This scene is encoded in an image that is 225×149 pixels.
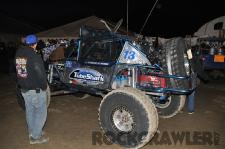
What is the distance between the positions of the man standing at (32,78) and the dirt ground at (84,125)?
2.15ft

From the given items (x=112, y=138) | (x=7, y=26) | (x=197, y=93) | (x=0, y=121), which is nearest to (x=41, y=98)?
(x=112, y=138)

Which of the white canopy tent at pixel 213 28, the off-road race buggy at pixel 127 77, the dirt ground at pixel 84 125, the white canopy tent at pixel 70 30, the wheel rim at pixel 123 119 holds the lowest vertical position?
the dirt ground at pixel 84 125

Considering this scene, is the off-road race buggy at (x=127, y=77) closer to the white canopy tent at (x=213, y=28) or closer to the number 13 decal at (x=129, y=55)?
the number 13 decal at (x=129, y=55)

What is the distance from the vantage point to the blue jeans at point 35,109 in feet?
19.5

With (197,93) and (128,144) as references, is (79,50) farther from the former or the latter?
(197,93)

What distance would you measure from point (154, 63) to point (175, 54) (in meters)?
0.46

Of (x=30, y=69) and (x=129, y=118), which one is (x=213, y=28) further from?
(x=30, y=69)

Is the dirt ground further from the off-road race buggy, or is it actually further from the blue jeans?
the off-road race buggy

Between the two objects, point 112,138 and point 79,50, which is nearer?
point 112,138

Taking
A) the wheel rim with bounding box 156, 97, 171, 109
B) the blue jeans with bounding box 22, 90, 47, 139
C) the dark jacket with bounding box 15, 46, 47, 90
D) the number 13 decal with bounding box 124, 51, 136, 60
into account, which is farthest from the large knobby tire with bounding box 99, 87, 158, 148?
the wheel rim with bounding box 156, 97, 171, 109

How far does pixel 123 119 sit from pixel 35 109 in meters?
1.63

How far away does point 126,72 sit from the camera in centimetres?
680

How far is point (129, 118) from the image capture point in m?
6.08

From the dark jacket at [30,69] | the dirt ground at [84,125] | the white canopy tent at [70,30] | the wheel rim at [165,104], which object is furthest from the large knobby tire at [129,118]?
the white canopy tent at [70,30]
